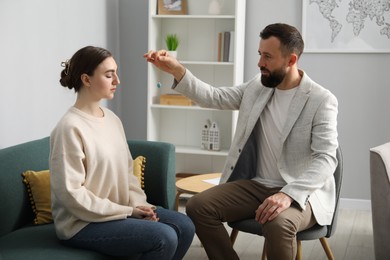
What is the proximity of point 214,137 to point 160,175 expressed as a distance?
1.57 metres

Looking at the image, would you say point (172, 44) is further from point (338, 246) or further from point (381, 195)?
point (381, 195)

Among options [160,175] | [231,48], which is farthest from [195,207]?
[231,48]

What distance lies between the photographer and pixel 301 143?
9.10ft

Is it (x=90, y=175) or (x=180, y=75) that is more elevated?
(x=180, y=75)

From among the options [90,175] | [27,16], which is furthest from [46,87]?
[90,175]

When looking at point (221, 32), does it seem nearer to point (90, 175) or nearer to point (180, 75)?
point (180, 75)

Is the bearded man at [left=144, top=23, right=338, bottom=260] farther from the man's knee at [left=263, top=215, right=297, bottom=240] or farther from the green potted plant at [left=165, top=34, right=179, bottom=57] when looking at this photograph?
the green potted plant at [left=165, top=34, right=179, bottom=57]

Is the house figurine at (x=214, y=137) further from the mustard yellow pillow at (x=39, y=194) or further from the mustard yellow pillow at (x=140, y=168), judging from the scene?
the mustard yellow pillow at (x=39, y=194)

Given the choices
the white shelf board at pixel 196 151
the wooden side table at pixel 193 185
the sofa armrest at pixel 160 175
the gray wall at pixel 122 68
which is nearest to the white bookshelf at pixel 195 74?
the white shelf board at pixel 196 151

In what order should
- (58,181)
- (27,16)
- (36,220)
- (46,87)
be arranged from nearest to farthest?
(58,181) → (36,220) → (27,16) → (46,87)

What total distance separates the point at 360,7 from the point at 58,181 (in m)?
2.85

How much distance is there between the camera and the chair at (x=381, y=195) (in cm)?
301

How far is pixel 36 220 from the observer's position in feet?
8.95

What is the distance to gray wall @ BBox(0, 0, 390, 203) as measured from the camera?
330 cm
